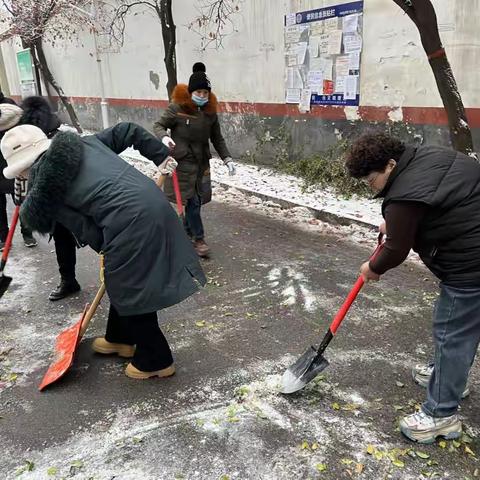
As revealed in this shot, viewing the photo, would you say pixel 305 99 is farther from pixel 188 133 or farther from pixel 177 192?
pixel 177 192

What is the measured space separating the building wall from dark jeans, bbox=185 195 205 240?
3.16m

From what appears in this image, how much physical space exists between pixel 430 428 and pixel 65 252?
317cm

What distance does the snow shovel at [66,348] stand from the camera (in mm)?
3078

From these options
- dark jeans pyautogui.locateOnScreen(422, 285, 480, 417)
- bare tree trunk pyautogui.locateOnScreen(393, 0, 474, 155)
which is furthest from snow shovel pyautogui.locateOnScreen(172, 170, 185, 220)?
dark jeans pyautogui.locateOnScreen(422, 285, 480, 417)

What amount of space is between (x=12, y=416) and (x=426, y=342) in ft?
8.67

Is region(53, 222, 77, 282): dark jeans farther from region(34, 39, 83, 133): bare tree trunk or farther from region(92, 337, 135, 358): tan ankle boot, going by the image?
region(34, 39, 83, 133): bare tree trunk

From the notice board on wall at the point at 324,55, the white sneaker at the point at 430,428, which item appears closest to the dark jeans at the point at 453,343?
the white sneaker at the point at 430,428

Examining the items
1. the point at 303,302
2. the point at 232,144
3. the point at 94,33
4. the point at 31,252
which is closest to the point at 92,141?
the point at 303,302

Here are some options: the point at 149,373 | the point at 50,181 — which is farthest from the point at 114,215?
the point at 149,373

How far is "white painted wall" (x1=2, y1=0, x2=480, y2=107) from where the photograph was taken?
5.80 metres

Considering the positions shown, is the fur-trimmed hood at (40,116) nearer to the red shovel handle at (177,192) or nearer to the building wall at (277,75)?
the red shovel handle at (177,192)

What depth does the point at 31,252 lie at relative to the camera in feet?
18.1

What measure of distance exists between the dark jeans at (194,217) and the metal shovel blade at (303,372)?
8.37 feet

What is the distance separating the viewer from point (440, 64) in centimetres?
493
